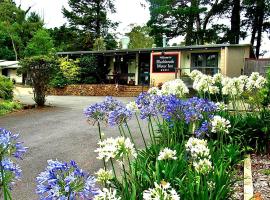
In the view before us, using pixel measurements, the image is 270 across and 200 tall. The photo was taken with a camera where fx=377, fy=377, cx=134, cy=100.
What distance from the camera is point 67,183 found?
1667 mm

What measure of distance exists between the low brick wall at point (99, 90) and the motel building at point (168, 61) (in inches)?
78.9

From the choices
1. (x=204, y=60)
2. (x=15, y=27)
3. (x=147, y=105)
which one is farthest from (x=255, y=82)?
(x=15, y=27)

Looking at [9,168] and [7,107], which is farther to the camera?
[7,107]

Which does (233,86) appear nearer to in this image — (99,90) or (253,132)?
(253,132)

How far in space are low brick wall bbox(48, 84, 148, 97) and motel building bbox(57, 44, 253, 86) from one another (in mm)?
2004

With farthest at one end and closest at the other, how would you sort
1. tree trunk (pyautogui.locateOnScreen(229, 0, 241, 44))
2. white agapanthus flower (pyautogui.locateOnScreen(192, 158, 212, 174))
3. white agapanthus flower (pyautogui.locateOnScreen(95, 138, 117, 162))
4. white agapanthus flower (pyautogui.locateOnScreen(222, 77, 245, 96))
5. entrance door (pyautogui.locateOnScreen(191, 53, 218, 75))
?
1. tree trunk (pyautogui.locateOnScreen(229, 0, 241, 44))
2. entrance door (pyautogui.locateOnScreen(191, 53, 218, 75))
3. white agapanthus flower (pyautogui.locateOnScreen(222, 77, 245, 96))
4. white agapanthus flower (pyautogui.locateOnScreen(192, 158, 212, 174))
5. white agapanthus flower (pyautogui.locateOnScreen(95, 138, 117, 162))

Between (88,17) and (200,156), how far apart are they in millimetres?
46199

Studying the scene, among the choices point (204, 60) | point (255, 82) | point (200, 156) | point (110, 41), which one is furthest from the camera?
point (110, 41)

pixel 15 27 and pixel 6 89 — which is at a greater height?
pixel 15 27

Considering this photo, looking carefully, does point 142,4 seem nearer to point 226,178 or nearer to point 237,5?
point 237,5

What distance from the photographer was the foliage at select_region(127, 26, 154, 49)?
49.7 meters

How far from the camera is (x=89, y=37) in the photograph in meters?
47.8

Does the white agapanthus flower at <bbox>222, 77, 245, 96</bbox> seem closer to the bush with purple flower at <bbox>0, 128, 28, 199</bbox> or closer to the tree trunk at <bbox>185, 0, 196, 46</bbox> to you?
the bush with purple flower at <bbox>0, 128, 28, 199</bbox>

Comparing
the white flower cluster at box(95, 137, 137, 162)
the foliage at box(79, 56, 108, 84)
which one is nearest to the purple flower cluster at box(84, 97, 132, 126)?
the white flower cluster at box(95, 137, 137, 162)
